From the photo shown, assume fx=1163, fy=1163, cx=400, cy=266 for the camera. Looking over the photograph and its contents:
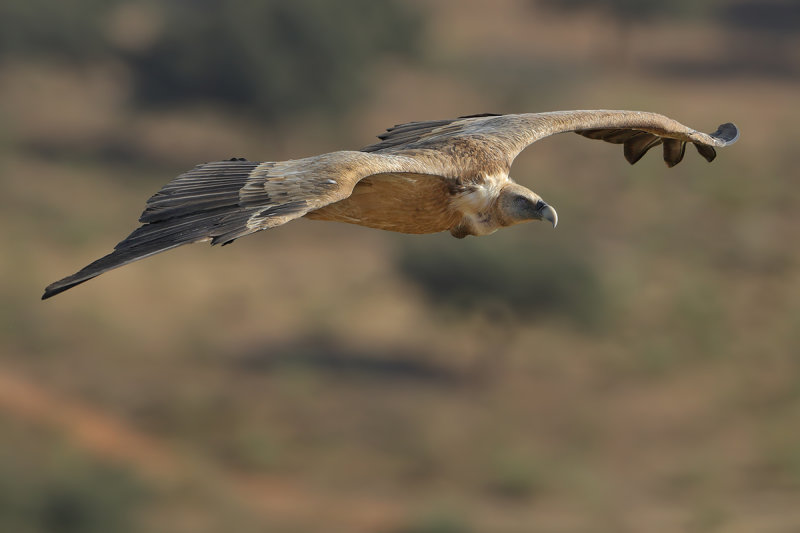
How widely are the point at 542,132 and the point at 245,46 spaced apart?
112 ft

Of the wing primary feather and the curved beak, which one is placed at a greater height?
the wing primary feather

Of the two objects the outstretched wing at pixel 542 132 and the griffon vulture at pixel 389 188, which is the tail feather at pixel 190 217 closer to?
the griffon vulture at pixel 389 188

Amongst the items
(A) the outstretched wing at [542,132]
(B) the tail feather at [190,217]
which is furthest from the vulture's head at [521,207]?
(B) the tail feather at [190,217]

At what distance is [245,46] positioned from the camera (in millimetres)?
42062

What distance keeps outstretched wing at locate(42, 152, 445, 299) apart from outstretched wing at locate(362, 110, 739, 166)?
3.72 feet

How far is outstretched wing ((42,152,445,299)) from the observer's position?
276 inches

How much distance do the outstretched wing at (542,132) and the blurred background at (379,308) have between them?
14459 millimetres

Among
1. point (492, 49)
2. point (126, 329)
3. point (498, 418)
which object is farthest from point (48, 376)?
point (492, 49)

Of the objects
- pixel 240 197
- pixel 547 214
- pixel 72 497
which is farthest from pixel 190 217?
pixel 72 497

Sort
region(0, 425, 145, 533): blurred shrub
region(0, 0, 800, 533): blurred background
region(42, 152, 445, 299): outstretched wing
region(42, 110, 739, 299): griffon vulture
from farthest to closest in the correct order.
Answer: region(0, 0, 800, 533): blurred background → region(0, 425, 145, 533): blurred shrub → region(42, 110, 739, 299): griffon vulture → region(42, 152, 445, 299): outstretched wing

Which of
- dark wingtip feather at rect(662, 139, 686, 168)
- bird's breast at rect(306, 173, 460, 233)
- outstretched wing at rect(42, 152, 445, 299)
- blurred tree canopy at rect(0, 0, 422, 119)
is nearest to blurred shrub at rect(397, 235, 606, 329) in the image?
blurred tree canopy at rect(0, 0, 422, 119)

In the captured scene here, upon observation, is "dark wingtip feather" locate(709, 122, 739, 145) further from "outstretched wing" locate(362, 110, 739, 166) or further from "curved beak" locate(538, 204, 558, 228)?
"curved beak" locate(538, 204, 558, 228)

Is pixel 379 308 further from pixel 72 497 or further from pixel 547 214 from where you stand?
pixel 547 214

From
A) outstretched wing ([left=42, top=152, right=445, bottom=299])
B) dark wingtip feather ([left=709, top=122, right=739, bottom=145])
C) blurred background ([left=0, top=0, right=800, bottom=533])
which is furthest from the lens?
blurred background ([left=0, top=0, right=800, bottom=533])
